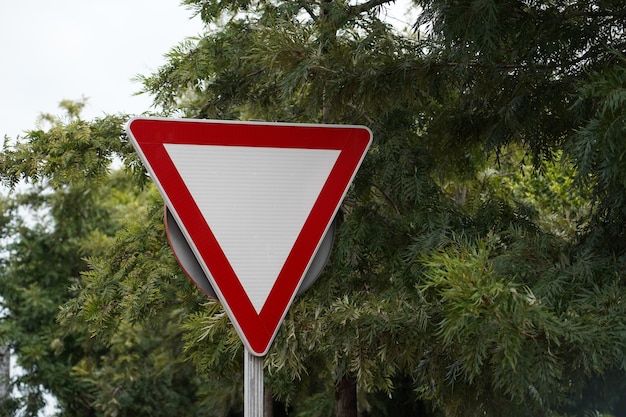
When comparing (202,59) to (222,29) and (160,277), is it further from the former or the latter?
(160,277)

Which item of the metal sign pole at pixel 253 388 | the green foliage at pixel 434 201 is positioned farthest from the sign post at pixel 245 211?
the green foliage at pixel 434 201

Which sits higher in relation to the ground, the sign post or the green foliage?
the sign post

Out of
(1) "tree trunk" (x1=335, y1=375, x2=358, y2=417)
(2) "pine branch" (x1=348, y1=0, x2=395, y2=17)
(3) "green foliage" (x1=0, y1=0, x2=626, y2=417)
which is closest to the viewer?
(3) "green foliage" (x1=0, y1=0, x2=626, y2=417)

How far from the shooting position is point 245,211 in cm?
216

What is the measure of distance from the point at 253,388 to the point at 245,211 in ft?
1.40

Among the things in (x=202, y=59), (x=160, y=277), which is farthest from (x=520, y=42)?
(x=160, y=277)

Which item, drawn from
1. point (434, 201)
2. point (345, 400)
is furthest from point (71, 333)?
point (434, 201)

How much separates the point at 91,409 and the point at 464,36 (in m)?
17.8

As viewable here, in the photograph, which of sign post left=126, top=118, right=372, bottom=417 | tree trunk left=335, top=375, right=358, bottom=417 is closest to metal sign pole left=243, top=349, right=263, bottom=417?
sign post left=126, top=118, right=372, bottom=417

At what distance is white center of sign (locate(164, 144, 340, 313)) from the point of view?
7.01 feet

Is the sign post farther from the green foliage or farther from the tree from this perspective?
the tree

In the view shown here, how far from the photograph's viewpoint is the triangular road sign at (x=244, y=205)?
2125 millimetres

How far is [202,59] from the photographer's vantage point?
7398 millimetres

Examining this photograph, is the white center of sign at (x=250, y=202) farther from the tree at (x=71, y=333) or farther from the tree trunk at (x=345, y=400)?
the tree at (x=71, y=333)
